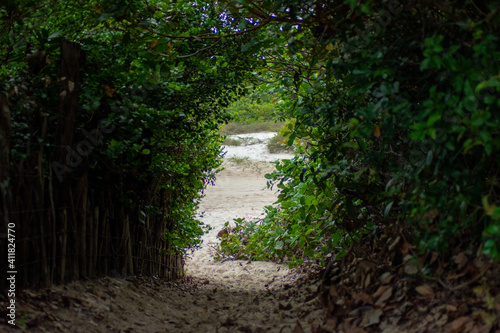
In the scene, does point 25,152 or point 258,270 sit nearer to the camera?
point 25,152

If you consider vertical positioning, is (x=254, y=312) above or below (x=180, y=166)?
below

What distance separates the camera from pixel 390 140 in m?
2.97

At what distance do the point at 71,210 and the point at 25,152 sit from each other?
0.63 metres

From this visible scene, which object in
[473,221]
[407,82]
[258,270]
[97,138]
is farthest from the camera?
[258,270]

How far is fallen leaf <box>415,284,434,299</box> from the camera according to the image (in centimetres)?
242

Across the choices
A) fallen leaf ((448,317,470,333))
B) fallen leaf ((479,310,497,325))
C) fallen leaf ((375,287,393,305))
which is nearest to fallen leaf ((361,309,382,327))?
fallen leaf ((375,287,393,305))

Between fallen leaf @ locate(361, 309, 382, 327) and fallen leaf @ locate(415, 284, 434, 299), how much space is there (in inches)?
10.9

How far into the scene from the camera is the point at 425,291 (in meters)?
2.44

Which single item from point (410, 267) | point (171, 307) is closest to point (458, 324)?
point (410, 267)

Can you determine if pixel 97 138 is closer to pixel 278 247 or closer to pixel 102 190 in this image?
pixel 102 190

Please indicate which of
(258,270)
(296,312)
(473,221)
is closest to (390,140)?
(473,221)

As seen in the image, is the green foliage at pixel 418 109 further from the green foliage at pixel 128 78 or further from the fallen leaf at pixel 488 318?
the green foliage at pixel 128 78

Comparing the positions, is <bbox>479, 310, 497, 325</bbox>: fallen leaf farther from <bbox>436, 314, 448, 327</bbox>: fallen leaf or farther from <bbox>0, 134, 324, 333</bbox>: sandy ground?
<bbox>0, 134, 324, 333</bbox>: sandy ground

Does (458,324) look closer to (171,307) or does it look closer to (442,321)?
(442,321)
